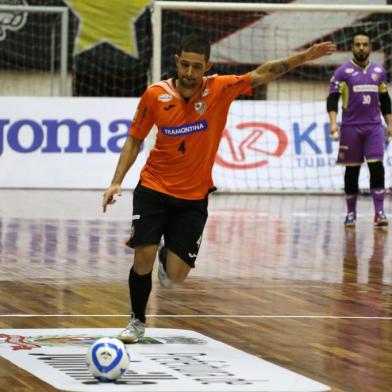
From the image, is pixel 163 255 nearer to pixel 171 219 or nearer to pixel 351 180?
pixel 171 219

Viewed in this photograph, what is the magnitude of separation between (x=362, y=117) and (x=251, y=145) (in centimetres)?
521

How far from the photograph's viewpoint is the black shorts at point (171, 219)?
845 centimetres

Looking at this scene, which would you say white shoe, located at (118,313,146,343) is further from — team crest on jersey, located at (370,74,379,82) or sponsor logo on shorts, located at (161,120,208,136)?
team crest on jersey, located at (370,74,379,82)

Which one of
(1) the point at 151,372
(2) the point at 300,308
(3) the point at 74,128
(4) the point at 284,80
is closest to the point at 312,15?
(4) the point at 284,80

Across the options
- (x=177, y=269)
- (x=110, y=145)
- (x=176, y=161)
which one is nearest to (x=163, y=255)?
(x=177, y=269)

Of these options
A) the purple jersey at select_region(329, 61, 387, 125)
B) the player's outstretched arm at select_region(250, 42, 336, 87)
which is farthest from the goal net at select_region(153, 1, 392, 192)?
the player's outstretched arm at select_region(250, 42, 336, 87)

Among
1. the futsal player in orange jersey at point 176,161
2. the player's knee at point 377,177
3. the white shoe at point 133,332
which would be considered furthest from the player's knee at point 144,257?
the player's knee at point 377,177

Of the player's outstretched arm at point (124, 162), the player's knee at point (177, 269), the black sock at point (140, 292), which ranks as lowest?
the black sock at point (140, 292)

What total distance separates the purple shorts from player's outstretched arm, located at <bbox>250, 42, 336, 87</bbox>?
868 cm

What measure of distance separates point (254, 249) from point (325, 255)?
0.89 m

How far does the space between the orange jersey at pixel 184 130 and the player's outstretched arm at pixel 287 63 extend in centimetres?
9

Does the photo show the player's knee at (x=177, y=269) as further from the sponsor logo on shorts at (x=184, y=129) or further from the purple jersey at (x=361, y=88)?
the purple jersey at (x=361, y=88)

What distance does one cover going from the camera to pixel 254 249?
573 inches

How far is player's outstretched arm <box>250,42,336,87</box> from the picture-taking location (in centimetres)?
827
